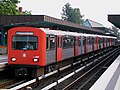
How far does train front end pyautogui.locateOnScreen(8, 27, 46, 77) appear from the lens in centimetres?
1568

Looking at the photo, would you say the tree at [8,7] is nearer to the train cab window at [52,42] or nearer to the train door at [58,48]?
the train door at [58,48]

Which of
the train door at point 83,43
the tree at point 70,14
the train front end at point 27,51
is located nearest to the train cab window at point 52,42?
the train front end at point 27,51

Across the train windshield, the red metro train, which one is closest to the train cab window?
the red metro train

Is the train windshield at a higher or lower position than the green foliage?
lower

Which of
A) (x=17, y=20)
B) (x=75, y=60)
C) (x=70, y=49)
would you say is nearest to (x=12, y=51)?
(x=70, y=49)

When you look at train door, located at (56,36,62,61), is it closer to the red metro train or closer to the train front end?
the red metro train

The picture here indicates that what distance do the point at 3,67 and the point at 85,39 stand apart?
533 inches

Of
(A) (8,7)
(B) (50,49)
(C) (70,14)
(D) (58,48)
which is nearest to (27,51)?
(B) (50,49)

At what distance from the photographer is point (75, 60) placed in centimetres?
2580

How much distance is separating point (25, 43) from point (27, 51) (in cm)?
46

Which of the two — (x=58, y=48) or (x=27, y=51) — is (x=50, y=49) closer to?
(x=27, y=51)

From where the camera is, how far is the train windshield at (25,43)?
52.1 ft

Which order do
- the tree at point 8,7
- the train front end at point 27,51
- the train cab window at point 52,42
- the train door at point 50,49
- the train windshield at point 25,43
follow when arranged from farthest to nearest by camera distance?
the tree at point 8,7 → the train cab window at point 52,42 → the train door at point 50,49 → the train windshield at point 25,43 → the train front end at point 27,51

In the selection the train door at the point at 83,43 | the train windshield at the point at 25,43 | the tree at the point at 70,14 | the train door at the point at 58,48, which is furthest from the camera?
the tree at the point at 70,14
